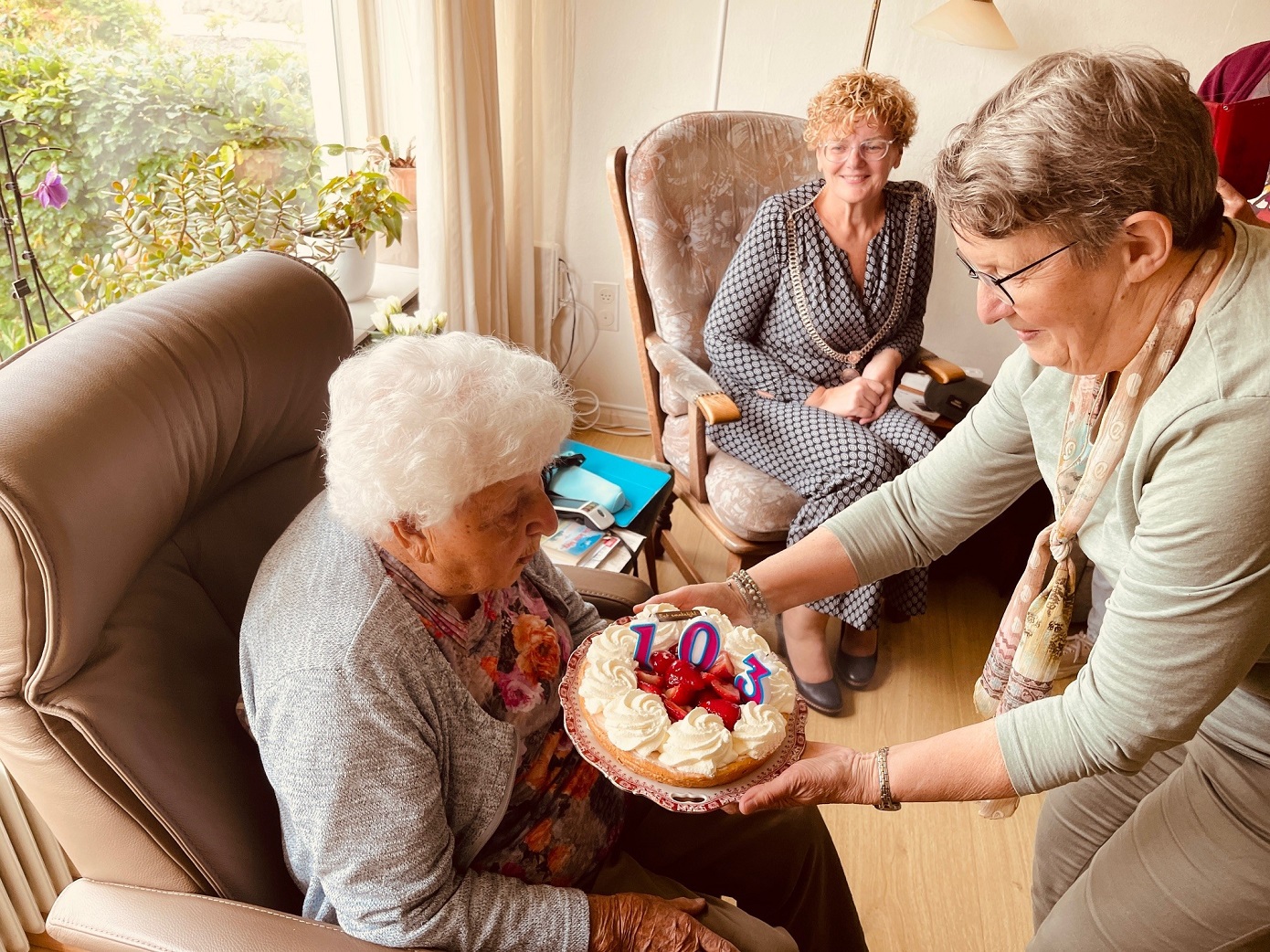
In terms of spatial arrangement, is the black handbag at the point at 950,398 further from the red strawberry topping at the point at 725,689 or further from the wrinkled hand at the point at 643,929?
the wrinkled hand at the point at 643,929

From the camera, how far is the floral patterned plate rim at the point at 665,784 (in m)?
1.12

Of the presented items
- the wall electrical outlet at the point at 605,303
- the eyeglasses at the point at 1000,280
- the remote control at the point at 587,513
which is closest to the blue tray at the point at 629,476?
the remote control at the point at 587,513

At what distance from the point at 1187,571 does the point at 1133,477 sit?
14 centimetres

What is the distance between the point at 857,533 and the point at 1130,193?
2.35ft

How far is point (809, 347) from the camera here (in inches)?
98.4

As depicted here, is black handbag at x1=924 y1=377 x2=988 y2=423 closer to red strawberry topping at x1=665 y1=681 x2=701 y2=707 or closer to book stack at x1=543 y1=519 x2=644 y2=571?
book stack at x1=543 y1=519 x2=644 y2=571

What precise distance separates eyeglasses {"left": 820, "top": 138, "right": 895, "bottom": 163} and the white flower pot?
1318 millimetres

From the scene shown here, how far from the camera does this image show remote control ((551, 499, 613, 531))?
2.00 metres

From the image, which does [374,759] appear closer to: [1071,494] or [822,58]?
[1071,494]

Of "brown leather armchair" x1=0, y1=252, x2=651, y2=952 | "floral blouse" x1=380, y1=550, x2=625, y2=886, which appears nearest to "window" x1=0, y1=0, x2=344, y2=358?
"brown leather armchair" x1=0, y1=252, x2=651, y2=952

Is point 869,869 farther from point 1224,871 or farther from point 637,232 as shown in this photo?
point 637,232

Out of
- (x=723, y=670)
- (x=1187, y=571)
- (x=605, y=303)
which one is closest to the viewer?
(x=1187, y=571)

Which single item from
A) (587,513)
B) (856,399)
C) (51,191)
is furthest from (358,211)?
(856,399)

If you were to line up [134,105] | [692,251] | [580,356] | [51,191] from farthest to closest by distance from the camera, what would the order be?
[580,356] < [692,251] < [134,105] < [51,191]
